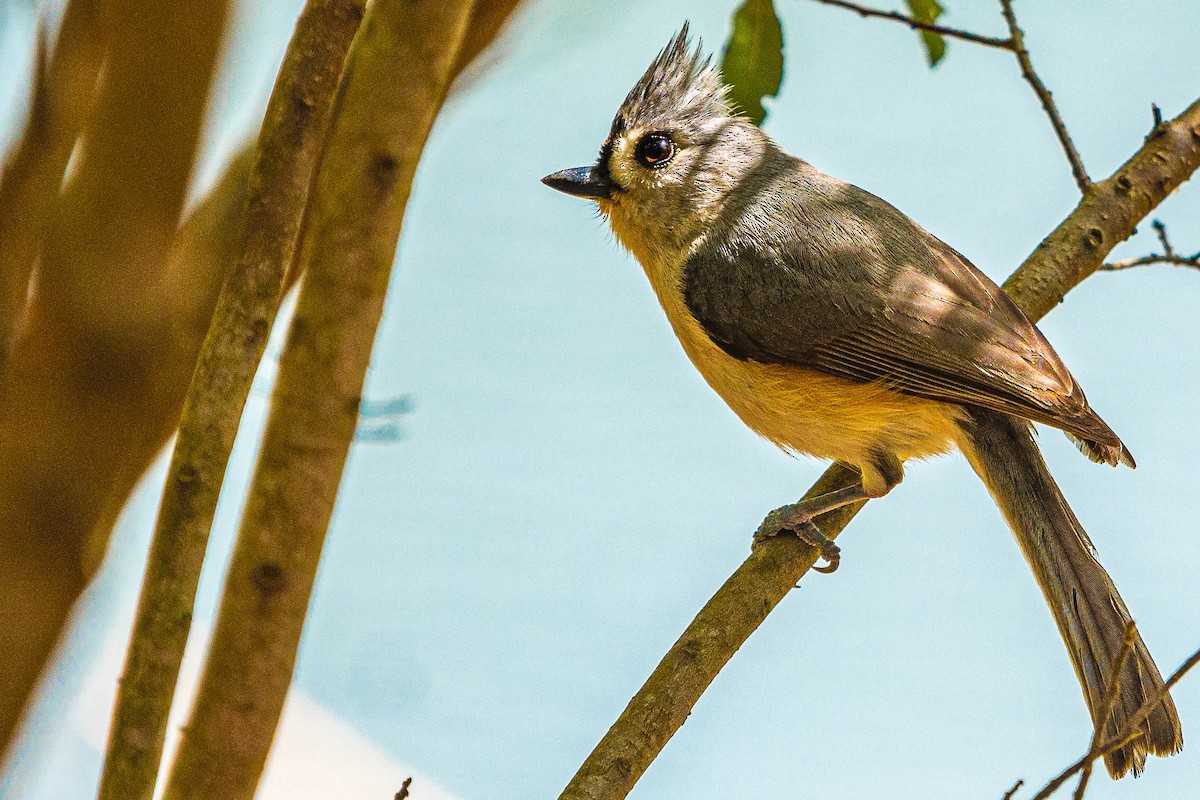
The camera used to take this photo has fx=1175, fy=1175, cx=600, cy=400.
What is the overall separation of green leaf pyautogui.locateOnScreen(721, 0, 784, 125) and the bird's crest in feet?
2.62

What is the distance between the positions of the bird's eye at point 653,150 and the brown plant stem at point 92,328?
3.42ft

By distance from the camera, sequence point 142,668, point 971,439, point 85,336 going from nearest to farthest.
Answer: point 142,668 < point 85,336 < point 971,439

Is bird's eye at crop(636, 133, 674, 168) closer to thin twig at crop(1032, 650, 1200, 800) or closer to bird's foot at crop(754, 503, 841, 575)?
bird's foot at crop(754, 503, 841, 575)

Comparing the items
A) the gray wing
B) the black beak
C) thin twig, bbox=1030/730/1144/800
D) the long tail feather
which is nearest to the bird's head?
the black beak

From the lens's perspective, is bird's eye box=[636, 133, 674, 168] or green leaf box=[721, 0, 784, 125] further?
bird's eye box=[636, 133, 674, 168]

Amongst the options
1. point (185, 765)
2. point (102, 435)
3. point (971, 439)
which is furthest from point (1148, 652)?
point (102, 435)

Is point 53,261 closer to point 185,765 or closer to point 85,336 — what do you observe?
point 85,336

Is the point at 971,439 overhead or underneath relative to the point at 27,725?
overhead

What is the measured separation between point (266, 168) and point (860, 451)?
155 centimetres

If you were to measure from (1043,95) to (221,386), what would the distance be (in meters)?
1.88

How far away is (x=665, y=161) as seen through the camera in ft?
9.68

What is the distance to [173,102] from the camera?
2.42 metres

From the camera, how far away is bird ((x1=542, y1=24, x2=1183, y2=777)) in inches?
92.9

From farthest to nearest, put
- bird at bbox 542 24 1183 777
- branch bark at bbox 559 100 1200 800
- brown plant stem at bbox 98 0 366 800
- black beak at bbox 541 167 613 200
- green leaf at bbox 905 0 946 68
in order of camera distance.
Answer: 1. black beak at bbox 541 167 613 200
2. bird at bbox 542 24 1183 777
3. green leaf at bbox 905 0 946 68
4. branch bark at bbox 559 100 1200 800
5. brown plant stem at bbox 98 0 366 800
